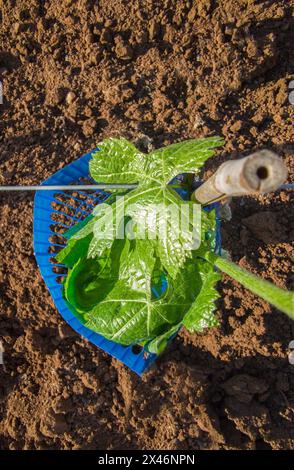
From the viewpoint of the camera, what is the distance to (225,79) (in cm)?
249

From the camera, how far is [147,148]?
96.0 inches

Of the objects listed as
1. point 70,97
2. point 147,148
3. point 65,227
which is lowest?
point 65,227

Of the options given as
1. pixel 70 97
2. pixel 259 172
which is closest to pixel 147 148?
pixel 70 97

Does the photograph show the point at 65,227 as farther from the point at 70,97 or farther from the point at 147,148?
the point at 70,97

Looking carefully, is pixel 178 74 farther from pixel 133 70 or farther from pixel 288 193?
pixel 288 193

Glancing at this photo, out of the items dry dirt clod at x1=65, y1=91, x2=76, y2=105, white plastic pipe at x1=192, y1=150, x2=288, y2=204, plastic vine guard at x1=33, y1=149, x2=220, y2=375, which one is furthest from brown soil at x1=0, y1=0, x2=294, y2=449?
white plastic pipe at x1=192, y1=150, x2=288, y2=204

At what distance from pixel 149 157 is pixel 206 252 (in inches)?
15.1

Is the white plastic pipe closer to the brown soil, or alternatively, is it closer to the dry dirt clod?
the brown soil

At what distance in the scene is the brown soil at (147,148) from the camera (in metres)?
2.30

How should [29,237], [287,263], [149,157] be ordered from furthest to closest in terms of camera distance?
[29,237]
[287,263]
[149,157]

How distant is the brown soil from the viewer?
2.30 metres

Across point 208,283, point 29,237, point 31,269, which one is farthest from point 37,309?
point 208,283

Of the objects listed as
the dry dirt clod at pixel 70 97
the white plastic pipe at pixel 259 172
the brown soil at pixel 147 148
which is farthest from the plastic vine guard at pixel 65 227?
the white plastic pipe at pixel 259 172

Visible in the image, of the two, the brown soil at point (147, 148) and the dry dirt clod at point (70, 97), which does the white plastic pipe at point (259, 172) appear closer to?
the brown soil at point (147, 148)
